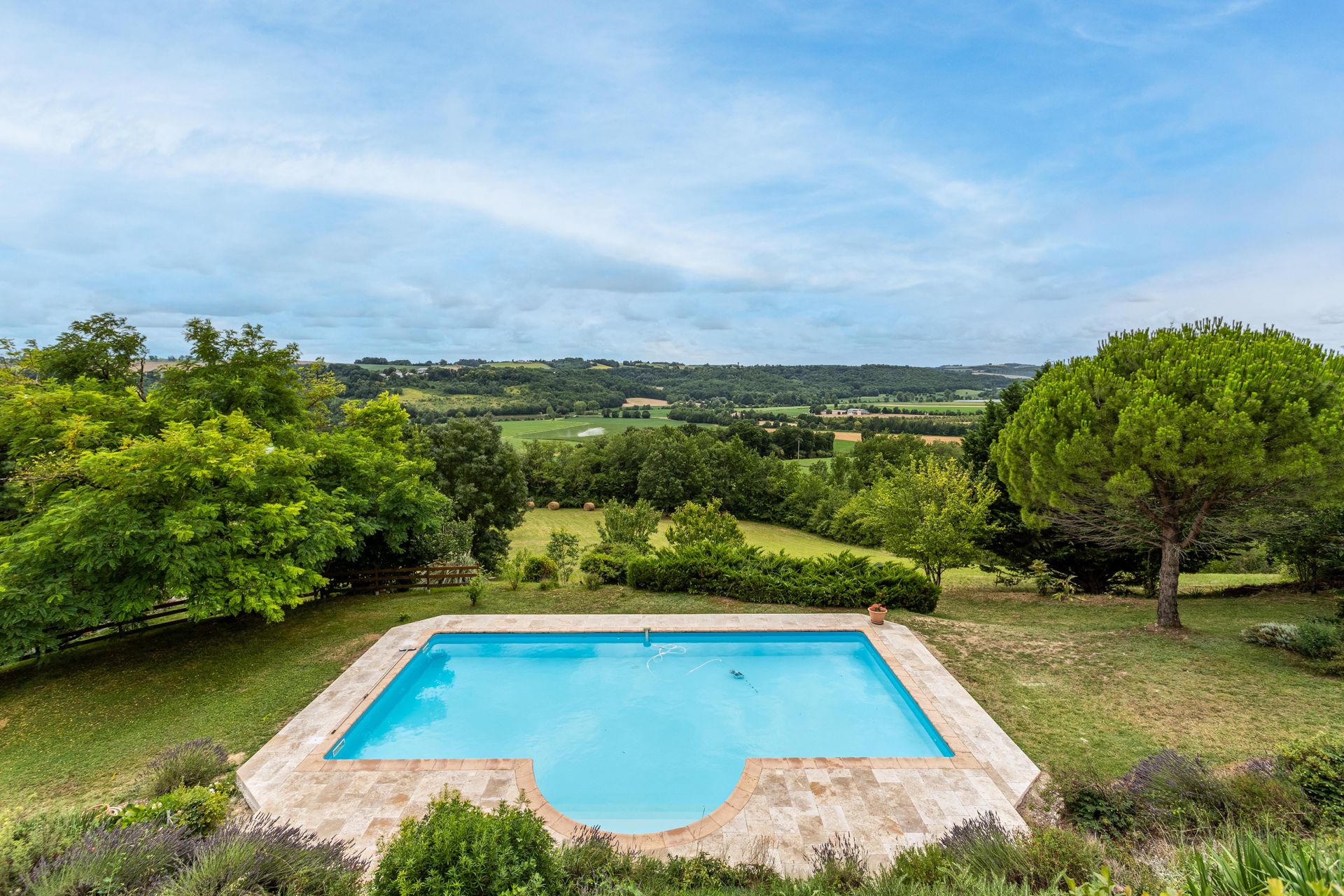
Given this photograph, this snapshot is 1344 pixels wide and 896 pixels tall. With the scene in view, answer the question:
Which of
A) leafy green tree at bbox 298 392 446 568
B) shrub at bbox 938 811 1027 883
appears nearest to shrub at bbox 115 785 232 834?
leafy green tree at bbox 298 392 446 568

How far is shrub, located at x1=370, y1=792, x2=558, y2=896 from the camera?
4285 mm

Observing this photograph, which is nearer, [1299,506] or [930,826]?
[930,826]

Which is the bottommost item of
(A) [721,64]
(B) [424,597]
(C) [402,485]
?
(B) [424,597]

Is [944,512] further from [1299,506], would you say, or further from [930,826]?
[930,826]

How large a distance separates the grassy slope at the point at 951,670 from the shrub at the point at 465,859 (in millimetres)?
5462

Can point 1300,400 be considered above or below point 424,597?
above

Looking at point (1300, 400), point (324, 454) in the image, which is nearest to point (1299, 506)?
point (1300, 400)

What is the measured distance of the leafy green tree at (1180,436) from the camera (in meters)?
9.45

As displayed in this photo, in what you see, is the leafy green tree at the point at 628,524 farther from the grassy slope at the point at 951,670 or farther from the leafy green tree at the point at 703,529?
the grassy slope at the point at 951,670

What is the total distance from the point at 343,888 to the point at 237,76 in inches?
675

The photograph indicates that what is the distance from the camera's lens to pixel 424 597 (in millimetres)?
15539

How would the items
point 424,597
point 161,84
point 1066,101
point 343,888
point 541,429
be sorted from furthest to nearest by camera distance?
point 541,429 < point 424,597 < point 1066,101 < point 161,84 < point 343,888

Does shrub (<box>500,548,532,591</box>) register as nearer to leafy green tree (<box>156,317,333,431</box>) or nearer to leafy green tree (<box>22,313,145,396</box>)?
leafy green tree (<box>156,317,333,431</box>)

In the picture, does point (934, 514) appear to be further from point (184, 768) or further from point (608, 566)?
point (184, 768)
